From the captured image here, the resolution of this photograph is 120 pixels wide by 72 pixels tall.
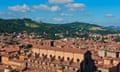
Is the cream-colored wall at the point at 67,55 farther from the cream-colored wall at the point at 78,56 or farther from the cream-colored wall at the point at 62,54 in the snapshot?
the cream-colored wall at the point at 78,56

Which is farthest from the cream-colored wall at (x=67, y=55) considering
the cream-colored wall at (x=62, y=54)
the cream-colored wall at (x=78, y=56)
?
the cream-colored wall at (x=78, y=56)

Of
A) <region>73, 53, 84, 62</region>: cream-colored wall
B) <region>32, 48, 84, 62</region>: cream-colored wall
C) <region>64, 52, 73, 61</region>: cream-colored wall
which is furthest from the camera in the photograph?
<region>64, 52, 73, 61</region>: cream-colored wall

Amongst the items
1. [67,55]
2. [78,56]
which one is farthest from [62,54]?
[78,56]

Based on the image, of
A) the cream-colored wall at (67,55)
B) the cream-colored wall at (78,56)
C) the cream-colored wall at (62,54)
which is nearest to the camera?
the cream-colored wall at (78,56)

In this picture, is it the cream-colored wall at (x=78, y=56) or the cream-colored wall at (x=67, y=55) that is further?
the cream-colored wall at (x=67, y=55)

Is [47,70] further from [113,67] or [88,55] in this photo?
[113,67]

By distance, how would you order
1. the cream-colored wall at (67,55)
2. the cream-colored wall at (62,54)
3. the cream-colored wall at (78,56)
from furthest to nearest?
the cream-colored wall at (67,55) → the cream-colored wall at (62,54) → the cream-colored wall at (78,56)

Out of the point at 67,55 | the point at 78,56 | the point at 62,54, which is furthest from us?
the point at 62,54

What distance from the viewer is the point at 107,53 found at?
81.1 meters

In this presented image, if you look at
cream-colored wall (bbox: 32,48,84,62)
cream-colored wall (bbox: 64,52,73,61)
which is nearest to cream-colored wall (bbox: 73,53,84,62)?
cream-colored wall (bbox: 32,48,84,62)

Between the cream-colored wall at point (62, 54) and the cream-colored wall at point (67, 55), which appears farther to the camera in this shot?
the cream-colored wall at point (67, 55)

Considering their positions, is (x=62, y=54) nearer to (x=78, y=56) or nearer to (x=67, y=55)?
(x=67, y=55)

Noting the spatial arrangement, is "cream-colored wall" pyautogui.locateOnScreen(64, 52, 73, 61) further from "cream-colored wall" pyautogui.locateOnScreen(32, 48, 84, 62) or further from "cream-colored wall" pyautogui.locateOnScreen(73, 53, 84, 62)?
"cream-colored wall" pyautogui.locateOnScreen(73, 53, 84, 62)

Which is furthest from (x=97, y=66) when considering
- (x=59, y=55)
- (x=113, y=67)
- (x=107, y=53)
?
(x=107, y=53)
